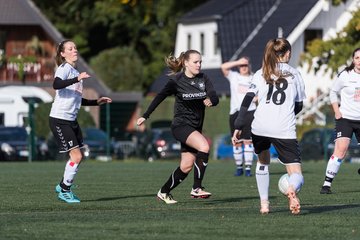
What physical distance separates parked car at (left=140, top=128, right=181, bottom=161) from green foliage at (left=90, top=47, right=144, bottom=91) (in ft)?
60.7

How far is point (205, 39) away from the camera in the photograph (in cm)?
6316

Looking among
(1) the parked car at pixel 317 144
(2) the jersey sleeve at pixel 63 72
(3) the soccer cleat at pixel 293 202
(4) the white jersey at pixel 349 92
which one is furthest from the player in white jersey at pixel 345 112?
(1) the parked car at pixel 317 144

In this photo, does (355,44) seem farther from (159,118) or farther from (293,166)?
(293,166)

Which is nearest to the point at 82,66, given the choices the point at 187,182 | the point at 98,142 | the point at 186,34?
the point at 186,34

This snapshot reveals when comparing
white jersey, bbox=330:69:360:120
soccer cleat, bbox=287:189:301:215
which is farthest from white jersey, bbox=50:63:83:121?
soccer cleat, bbox=287:189:301:215

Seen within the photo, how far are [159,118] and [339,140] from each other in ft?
127

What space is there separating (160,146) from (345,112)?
2547 centimetres

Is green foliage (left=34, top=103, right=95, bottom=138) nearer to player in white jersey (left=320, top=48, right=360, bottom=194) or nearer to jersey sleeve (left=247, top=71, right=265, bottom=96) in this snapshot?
player in white jersey (left=320, top=48, right=360, bottom=194)

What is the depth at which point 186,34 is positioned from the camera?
64.8 metres

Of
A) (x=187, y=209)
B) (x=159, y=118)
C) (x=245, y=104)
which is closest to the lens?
(x=245, y=104)

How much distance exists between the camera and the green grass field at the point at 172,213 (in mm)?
12219

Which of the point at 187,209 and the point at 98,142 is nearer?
the point at 187,209

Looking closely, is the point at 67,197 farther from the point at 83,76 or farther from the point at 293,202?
the point at 293,202

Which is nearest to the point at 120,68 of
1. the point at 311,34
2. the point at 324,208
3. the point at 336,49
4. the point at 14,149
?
the point at 311,34
